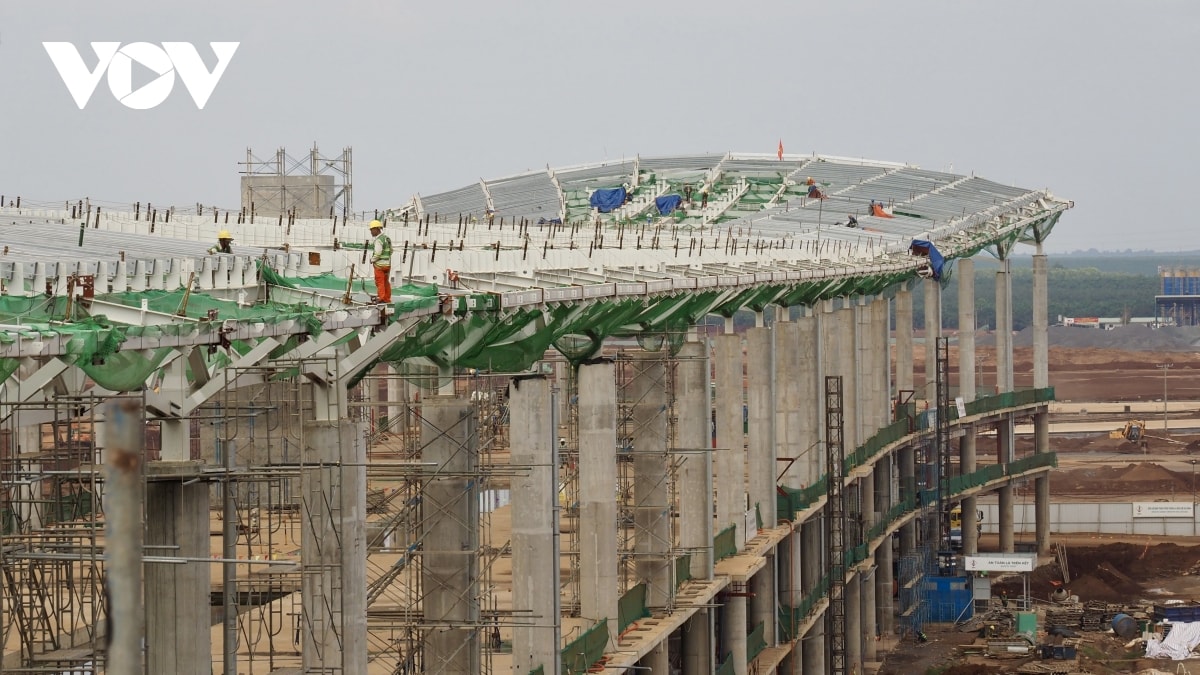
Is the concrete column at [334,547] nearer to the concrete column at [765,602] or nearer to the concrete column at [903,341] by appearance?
the concrete column at [765,602]

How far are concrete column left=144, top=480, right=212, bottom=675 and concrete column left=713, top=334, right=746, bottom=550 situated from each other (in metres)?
28.9

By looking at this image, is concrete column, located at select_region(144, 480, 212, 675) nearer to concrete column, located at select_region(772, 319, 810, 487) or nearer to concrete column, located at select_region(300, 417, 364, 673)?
concrete column, located at select_region(300, 417, 364, 673)

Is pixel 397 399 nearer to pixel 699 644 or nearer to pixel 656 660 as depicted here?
pixel 699 644

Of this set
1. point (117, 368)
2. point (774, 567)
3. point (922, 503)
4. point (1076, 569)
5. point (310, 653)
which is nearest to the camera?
point (117, 368)

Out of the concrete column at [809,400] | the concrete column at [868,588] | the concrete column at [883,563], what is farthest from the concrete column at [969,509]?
the concrete column at [809,400]

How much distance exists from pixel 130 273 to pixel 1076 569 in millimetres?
66362

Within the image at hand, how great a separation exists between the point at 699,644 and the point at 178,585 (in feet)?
80.3

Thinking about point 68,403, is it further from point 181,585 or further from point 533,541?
point 533,541

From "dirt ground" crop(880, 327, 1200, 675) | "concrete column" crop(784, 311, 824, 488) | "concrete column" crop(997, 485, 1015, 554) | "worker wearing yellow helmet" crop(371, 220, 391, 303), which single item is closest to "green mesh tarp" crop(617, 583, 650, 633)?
"worker wearing yellow helmet" crop(371, 220, 391, 303)

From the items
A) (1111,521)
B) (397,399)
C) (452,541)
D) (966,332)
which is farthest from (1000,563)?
(452,541)

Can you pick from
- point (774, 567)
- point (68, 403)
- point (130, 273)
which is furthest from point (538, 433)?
point (774, 567)

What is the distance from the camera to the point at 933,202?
95.1 m

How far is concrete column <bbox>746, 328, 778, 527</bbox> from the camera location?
57.4 metres

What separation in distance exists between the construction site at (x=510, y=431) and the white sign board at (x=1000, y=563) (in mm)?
1685
